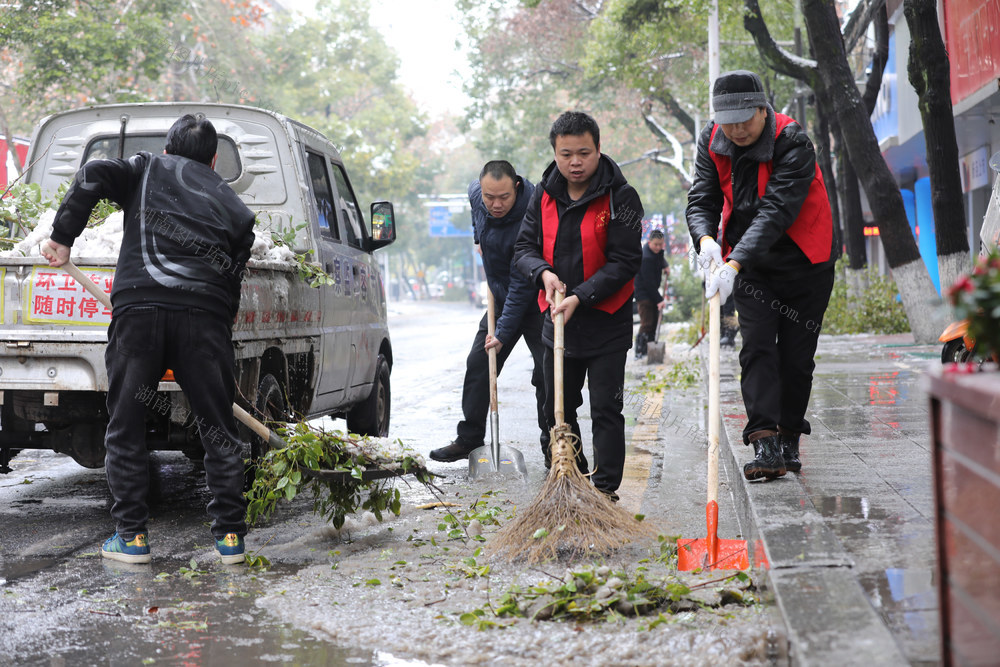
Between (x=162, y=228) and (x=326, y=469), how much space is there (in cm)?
131

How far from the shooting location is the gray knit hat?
4574 mm

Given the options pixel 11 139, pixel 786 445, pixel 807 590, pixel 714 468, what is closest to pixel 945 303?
pixel 807 590

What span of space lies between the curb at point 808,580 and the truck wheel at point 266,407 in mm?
2383

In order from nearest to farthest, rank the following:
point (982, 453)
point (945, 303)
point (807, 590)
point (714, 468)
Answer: point (982, 453)
point (945, 303)
point (807, 590)
point (714, 468)

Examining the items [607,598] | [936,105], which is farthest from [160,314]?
[936,105]

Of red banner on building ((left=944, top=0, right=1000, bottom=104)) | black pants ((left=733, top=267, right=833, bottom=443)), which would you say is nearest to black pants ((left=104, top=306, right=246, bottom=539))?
black pants ((left=733, top=267, right=833, bottom=443))

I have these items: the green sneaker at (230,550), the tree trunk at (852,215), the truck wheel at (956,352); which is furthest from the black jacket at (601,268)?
the tree trunk at (852,215)

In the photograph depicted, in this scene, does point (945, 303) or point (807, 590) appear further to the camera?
point (807, 590)

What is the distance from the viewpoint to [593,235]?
511 centimetres

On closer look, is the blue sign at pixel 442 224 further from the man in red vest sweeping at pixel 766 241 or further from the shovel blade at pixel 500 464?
the man in red vest sweeping at pixel 766 241

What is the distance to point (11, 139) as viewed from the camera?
14953 mm

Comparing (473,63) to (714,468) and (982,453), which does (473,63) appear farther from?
(982,453)

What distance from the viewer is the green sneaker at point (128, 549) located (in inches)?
183

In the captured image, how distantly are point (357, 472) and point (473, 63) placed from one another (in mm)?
30599
